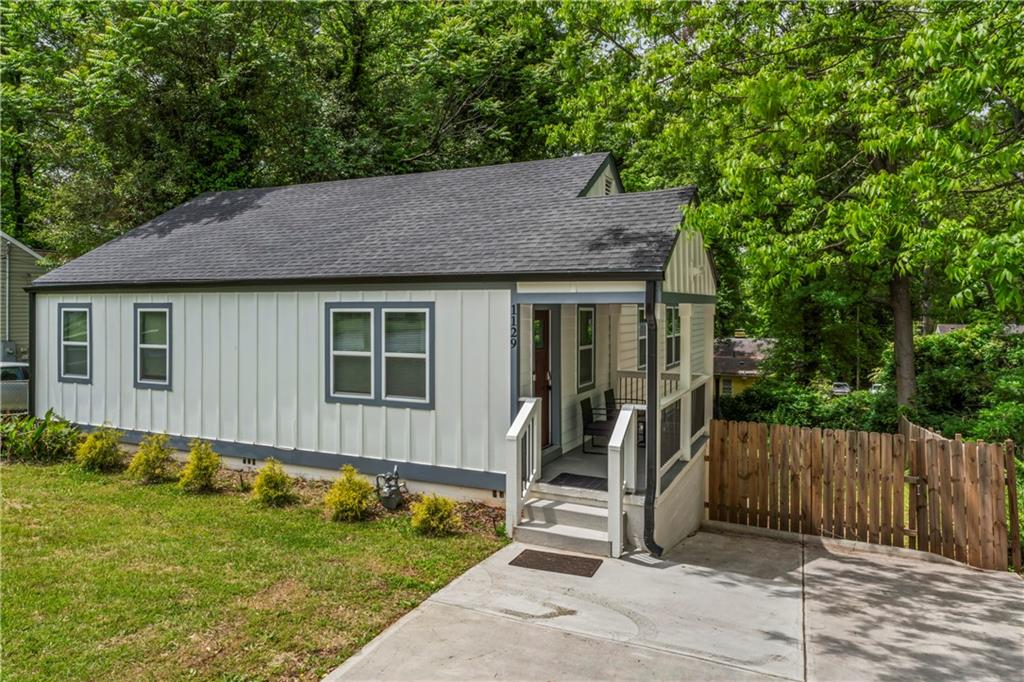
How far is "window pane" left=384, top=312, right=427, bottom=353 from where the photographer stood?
831 centimetres

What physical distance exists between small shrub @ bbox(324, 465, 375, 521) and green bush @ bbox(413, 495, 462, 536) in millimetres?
822

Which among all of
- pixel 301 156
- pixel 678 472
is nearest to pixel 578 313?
pixel 678 472

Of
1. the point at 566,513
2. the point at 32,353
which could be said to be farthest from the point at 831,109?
the point at 32,353

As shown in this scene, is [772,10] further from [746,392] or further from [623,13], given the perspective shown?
[746,392]

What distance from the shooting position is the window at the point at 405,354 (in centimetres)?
831

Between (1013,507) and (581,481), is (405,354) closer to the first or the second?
(581,481)

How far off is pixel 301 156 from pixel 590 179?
1314 centimetres

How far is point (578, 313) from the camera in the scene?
975 cm

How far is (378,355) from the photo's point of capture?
8.53 meters

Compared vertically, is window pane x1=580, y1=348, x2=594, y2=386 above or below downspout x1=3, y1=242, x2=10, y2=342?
below

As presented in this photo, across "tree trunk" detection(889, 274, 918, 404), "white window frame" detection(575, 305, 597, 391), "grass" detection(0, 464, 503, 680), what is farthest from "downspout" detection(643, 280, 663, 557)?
"tree trunk" detection(889, 274, 918, 404)

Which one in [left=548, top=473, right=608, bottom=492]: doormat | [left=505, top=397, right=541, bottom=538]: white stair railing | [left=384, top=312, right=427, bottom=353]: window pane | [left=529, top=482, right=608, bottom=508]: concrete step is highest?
[left=384, top=312, right=427, bottom=353]: window pane

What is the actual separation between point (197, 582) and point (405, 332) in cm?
394

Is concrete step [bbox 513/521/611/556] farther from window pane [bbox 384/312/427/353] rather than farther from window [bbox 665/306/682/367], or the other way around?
window [bbox 665/306/682/367]
